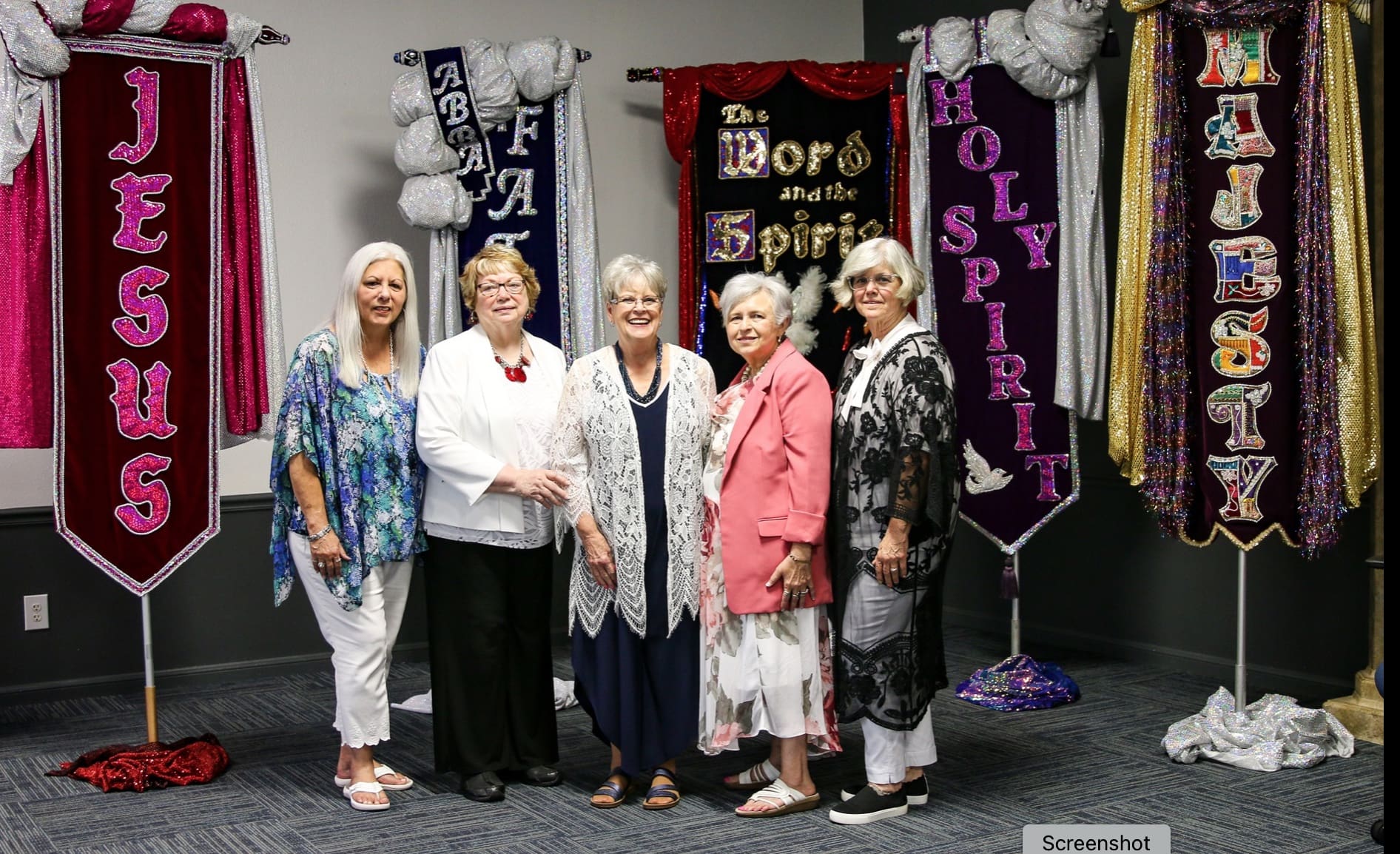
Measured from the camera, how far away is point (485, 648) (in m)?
3.42

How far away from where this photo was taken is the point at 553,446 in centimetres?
335

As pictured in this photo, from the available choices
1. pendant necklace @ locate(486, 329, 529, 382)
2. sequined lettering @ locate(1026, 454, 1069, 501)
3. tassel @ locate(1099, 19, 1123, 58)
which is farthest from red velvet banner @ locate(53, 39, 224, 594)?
tassel @ locate(1099, 19, 1123, 58)

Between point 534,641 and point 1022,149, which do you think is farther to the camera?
point 1022,149

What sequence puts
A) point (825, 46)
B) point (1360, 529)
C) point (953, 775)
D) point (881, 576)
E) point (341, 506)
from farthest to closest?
point (825, 46) → point (1360, 529) → point (953, 775) → point (341, 506) → point (881, 576)

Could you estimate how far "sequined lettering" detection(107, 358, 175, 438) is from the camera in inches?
147

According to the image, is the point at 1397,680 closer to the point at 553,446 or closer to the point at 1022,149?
the point at 553,446

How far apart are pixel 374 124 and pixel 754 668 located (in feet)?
9.05

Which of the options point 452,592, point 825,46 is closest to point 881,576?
point 452,592

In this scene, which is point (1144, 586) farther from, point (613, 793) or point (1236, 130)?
point (613, 793)

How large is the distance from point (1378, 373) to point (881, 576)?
1.57 meters

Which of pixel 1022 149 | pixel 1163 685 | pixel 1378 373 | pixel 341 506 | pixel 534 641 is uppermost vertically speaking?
pixel 1022 149

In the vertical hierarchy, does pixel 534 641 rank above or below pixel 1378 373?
below

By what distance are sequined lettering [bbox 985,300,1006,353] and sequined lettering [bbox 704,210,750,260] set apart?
3.01 ft

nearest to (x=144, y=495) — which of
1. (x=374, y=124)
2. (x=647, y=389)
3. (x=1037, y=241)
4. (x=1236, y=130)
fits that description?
(x=647, y=389)
